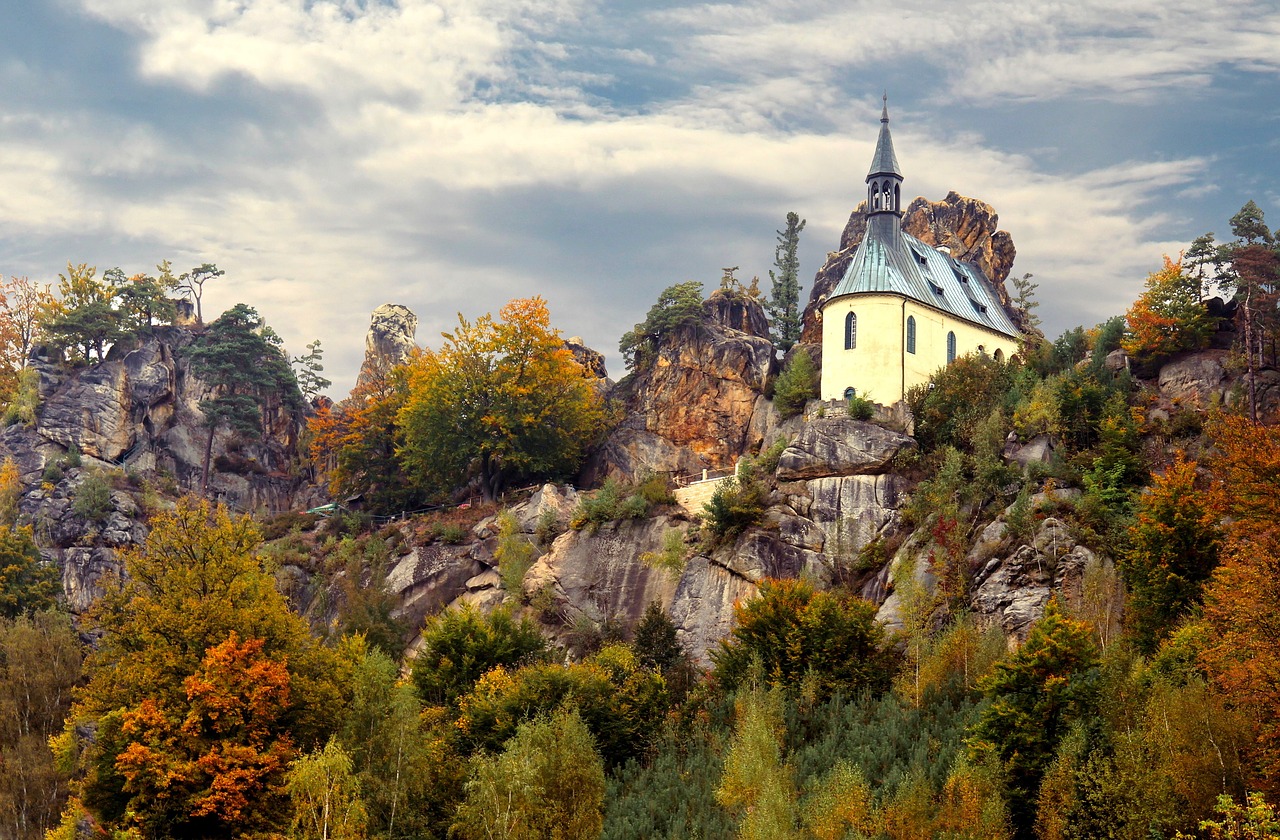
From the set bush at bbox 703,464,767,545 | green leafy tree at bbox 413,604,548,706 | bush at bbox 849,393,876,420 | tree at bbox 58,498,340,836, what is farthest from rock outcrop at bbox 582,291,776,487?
tree at bbox 58,498,340,836

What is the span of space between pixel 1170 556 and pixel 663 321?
38.7m

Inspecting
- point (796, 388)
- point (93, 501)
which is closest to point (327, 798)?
point (796, 388)

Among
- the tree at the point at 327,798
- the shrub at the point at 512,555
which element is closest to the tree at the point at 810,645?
the shrub at the point at 512,555

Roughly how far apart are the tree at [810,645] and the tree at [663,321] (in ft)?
95.5

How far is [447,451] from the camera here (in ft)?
233

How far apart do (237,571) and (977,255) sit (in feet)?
173

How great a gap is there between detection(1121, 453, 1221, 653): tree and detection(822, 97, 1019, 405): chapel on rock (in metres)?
20.9

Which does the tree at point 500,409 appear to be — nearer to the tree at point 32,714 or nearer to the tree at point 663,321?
the tree at point 663,321

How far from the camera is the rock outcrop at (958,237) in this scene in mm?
82125

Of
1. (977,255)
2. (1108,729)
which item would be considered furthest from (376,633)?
(977,255)

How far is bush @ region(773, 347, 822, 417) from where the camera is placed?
66.4m

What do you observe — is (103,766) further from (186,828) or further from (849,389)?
(849,389)

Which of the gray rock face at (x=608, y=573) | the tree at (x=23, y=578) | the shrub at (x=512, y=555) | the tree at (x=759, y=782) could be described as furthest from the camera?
the tree at (x=23, y=578)

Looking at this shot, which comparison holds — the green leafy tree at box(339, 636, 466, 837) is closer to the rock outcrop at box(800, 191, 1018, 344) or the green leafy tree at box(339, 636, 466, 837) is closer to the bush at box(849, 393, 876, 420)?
the bush at box(849, 393, 876, 420)
